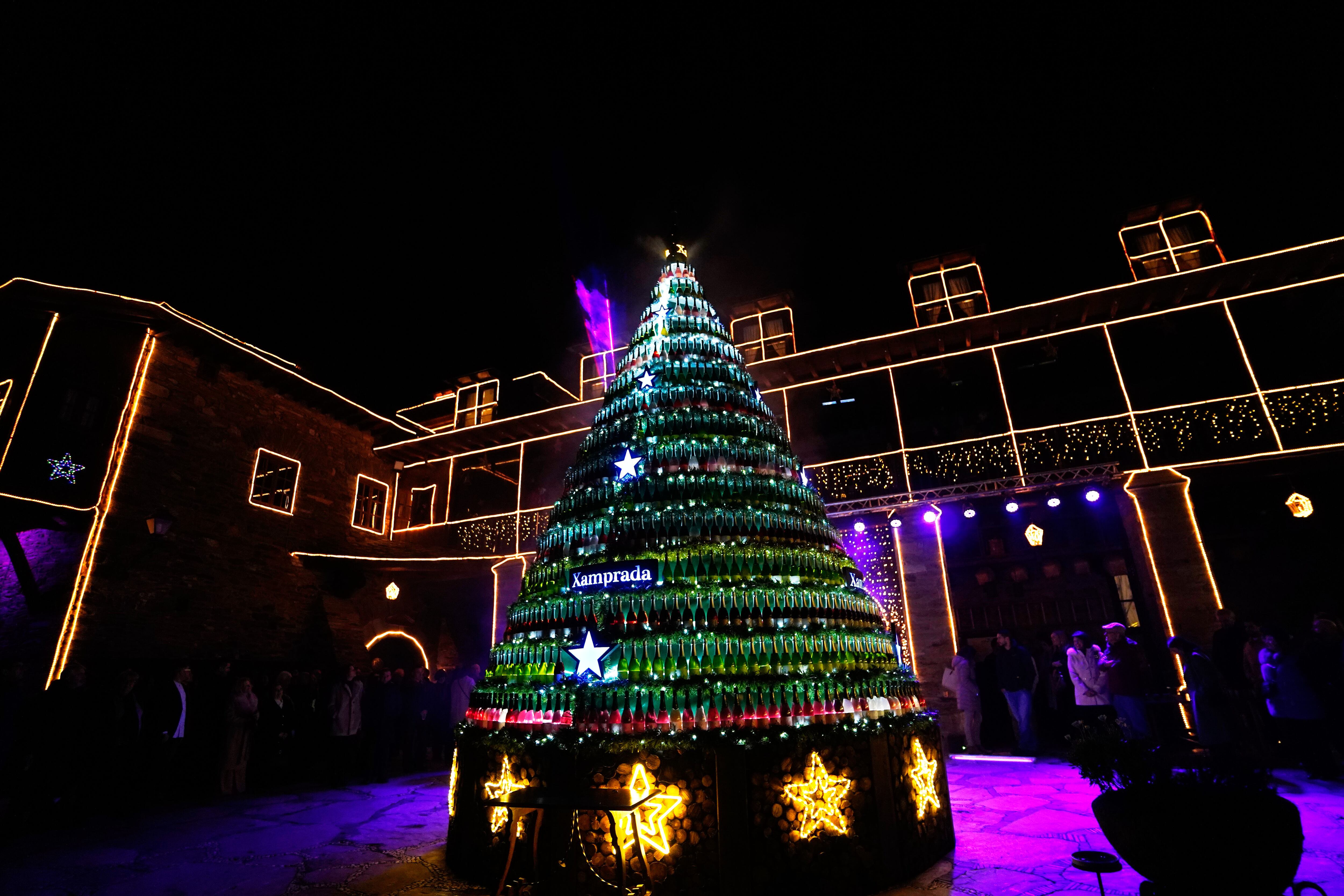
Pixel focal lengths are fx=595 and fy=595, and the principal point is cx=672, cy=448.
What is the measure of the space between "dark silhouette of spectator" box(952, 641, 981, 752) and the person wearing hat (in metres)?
2.62

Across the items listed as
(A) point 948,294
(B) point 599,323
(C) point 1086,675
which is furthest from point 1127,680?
(B) point 599,323

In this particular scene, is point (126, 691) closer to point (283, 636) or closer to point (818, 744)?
point (283, 636)

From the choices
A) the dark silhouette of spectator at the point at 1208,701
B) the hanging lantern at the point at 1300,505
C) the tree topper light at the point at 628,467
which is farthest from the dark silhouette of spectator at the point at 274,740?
the hanging lantern at the point at 1300,505

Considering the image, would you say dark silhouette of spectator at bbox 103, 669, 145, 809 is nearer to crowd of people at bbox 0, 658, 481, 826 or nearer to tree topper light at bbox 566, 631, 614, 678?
crowd of people at bbox 0, 658, 481, 826

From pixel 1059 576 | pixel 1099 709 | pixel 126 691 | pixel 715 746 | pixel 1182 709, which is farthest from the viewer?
pixel 1059 576

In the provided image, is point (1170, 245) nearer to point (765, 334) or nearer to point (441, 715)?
point (765, 334)

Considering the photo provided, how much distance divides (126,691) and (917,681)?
9639 mm

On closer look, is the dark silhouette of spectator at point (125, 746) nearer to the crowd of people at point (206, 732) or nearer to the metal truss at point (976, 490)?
the crowd of people at point (206, 732)

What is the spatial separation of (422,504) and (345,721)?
31.7 ft

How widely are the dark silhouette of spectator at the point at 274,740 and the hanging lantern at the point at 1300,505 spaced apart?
664 inches

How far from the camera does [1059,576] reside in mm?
12273

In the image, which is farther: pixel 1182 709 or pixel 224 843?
pixel 1182 709

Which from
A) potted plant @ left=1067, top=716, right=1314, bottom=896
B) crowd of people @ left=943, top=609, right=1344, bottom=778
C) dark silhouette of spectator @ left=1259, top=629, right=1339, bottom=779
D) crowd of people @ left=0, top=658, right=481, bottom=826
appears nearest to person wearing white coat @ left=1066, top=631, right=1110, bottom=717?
crowd of people @ left=943, top=609, right=1344, bottom=778

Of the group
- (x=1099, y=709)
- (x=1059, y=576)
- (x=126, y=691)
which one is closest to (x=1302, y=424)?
(x=1059, y=576)
